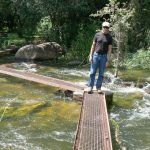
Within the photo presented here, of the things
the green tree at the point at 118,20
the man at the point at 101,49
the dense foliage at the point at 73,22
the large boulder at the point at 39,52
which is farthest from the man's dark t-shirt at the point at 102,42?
the large boulder at the point at 39,52

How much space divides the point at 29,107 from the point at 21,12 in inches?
464

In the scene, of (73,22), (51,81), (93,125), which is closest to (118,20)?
(51,81)

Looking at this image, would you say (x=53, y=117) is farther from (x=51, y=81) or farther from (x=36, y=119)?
(x=51, y=81)

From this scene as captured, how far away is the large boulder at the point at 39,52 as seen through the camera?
17.9m

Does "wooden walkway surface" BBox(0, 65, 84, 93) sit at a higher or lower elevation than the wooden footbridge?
higher

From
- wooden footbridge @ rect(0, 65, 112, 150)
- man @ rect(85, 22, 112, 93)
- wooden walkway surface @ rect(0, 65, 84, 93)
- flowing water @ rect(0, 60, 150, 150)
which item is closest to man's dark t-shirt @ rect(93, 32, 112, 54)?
man @ rect(85, 22, 112, 93)

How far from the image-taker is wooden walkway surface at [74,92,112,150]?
631 cm

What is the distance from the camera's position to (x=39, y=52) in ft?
58.7

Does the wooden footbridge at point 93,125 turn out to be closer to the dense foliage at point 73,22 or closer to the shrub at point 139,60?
the dense foliage at point 73,22

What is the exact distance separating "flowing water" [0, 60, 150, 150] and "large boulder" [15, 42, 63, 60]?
513 cm

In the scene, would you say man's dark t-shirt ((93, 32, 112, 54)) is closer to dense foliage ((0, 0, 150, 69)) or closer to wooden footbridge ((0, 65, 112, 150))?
wooden footbridge ((0, 65, 112, 150))

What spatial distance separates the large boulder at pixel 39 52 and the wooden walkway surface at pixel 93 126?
28.9 ft

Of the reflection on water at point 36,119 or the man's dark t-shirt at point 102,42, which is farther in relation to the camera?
the man's dark t-shirt at point 102,42

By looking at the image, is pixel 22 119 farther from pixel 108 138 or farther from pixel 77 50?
pixel 77 50
